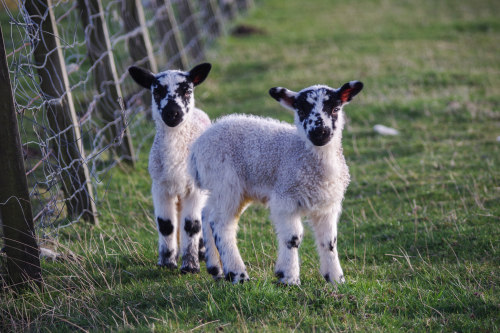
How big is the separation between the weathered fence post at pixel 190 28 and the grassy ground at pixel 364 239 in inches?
31.3

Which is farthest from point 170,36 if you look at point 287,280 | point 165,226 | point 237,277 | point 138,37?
point 287,280

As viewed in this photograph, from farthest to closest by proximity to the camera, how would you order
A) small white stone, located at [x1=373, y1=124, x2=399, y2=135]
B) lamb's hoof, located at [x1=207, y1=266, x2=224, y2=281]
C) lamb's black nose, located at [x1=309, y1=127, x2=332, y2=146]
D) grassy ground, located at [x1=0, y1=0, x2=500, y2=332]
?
1. small white stone, located at [x1=373, y1=124, x2=399, y2=135]
2. lamb's hoof, located at [x1=207, y1=266, x2=224, y2=281]
3. lamb's black nose, located at [x1=309, y1=127, x2=332, y2=146]
4. grassy ground, located at [x1=0, y1=0, x2=500, y2=332]

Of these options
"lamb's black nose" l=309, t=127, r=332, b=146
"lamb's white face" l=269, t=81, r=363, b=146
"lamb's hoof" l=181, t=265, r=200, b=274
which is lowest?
"lamb's hoof" l=181, t=265, r=200, b=274

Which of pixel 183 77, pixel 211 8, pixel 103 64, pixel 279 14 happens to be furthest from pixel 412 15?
pixel 183 77

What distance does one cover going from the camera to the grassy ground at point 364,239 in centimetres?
469

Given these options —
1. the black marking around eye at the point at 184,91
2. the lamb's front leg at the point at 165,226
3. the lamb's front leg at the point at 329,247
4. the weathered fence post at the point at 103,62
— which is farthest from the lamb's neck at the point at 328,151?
the weathered fence post at the point at 103,62

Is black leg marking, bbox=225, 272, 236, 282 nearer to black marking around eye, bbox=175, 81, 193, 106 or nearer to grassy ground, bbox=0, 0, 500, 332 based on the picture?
grassy ground, bbox=0, 0, 500, 332

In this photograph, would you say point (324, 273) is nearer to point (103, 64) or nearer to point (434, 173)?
point (434, 173)

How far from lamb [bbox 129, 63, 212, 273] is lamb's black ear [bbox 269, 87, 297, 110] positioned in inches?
37.4

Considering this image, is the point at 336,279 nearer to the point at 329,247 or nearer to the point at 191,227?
the point at 329,247

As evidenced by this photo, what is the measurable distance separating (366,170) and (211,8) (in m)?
10.8

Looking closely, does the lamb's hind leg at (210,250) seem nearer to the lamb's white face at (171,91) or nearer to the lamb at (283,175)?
the lamb at (283,175)

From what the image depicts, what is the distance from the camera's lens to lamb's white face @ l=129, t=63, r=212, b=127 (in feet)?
18.6

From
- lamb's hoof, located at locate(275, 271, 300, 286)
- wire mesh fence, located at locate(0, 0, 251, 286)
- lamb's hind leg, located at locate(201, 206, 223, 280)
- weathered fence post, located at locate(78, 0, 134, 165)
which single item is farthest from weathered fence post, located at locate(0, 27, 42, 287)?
weathered fence post, located at locate(78, 0, 134, 165)
